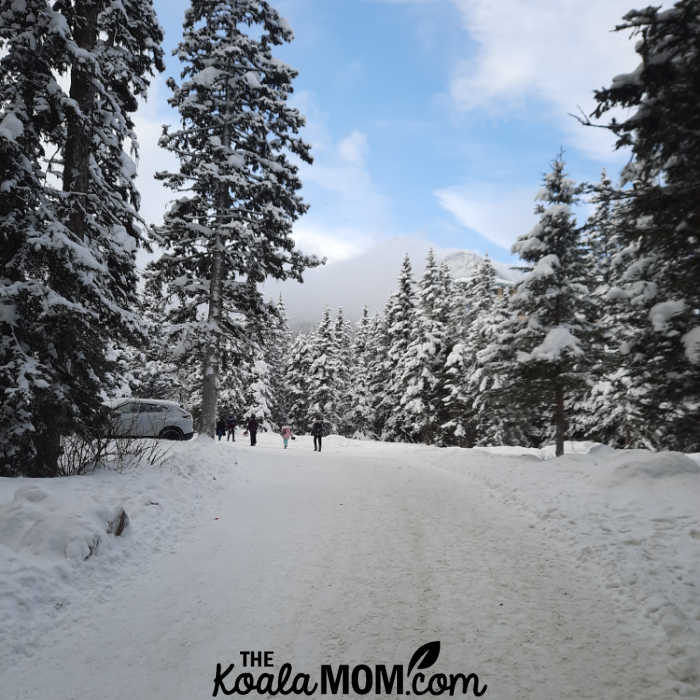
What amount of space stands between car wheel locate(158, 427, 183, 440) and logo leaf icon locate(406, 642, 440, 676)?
15.3 metres

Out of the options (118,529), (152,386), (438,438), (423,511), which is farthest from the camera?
(152,386)

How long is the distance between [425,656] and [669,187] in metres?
5.26

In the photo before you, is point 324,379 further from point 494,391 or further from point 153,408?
point 494,391

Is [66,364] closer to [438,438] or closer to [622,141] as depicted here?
[622,141]

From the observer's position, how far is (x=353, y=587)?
468cm

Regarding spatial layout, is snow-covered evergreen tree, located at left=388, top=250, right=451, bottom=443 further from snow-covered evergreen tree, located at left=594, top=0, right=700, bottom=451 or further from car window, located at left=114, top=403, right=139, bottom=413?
snow-covered evergreen tree, located at left=594, top=0, right=700, bottom=451

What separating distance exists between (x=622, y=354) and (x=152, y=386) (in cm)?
3677

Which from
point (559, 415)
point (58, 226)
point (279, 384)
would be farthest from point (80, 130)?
point (279, 384)

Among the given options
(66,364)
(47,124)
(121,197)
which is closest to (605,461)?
(66,364)

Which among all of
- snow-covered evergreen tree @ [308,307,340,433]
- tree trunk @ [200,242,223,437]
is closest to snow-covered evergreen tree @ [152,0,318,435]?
tree trunk @ [200,242,223,437]

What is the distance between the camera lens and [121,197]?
9.45 metres

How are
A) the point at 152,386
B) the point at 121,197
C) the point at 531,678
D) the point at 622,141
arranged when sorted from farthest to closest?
1. the point at 152,386
2. the point at 121,197
3. the point at 622,141
4. the point at 531,678

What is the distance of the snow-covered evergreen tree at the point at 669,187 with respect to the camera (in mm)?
4117

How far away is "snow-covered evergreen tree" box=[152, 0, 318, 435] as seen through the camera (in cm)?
1459
